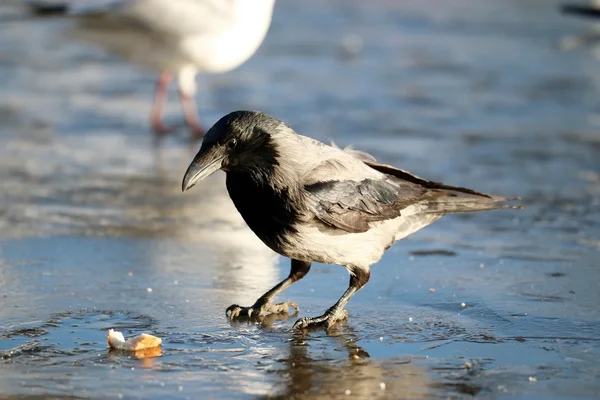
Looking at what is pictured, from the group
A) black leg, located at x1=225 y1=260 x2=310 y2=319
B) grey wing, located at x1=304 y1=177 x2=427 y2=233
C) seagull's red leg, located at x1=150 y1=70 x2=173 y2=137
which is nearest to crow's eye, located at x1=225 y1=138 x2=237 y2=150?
grey wing, located at x1=304 y1=177 x2=427 y2=233

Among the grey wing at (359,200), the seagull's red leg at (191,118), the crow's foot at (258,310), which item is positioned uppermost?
the seagull's red leg at (191,118)

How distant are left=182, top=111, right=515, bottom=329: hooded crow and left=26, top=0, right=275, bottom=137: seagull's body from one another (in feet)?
15.8

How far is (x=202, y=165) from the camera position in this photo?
4852 millimetres

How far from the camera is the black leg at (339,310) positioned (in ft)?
16.4

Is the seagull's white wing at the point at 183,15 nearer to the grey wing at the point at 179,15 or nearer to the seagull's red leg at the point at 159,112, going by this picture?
the grey wing at the point at 179,15

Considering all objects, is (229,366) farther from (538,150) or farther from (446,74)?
(446,74)

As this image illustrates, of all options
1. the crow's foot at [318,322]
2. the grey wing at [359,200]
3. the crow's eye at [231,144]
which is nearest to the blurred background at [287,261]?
the crow's foot at [318,322]

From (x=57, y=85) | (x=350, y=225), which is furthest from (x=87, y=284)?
(x=57, y=85)

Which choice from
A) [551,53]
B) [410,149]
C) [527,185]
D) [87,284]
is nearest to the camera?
[87,284]

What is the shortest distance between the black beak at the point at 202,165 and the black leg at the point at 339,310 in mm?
806

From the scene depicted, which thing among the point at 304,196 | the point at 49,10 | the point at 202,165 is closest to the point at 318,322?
the point at 304,196

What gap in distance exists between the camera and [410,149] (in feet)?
30.3

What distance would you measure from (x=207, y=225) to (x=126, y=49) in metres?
3.92

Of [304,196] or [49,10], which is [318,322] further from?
[49,10]
